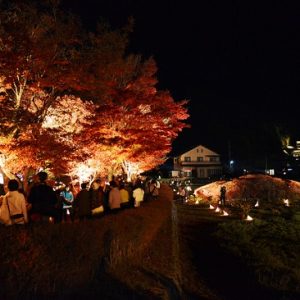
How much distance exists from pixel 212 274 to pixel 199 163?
5920 centimetres

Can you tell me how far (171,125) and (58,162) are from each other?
11079 mm

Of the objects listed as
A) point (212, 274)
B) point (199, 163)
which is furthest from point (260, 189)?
point (199, 163)

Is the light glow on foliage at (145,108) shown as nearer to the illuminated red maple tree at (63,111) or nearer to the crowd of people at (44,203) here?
the illuminated red maple tree at (63,111)

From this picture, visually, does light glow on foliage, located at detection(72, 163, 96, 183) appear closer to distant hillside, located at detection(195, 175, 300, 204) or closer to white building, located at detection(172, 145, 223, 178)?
distant hillside, located at detection(195, 175, 300, 204)

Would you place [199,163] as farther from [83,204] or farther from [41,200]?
[41,200]

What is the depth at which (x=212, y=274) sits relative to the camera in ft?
31.0

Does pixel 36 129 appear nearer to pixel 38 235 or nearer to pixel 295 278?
pixel 38 235

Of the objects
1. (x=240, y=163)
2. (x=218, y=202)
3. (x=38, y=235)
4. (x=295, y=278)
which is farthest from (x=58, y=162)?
(x=240, y=163)

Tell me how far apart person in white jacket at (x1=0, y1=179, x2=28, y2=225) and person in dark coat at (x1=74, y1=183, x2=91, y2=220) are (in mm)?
2092

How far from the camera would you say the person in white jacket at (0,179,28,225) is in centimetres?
644

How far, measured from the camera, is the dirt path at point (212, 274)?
321 inches

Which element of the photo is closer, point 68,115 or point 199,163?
point 68,115

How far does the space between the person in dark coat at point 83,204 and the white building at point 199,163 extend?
59.0 meters

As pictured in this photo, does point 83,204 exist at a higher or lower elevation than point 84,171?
lower
